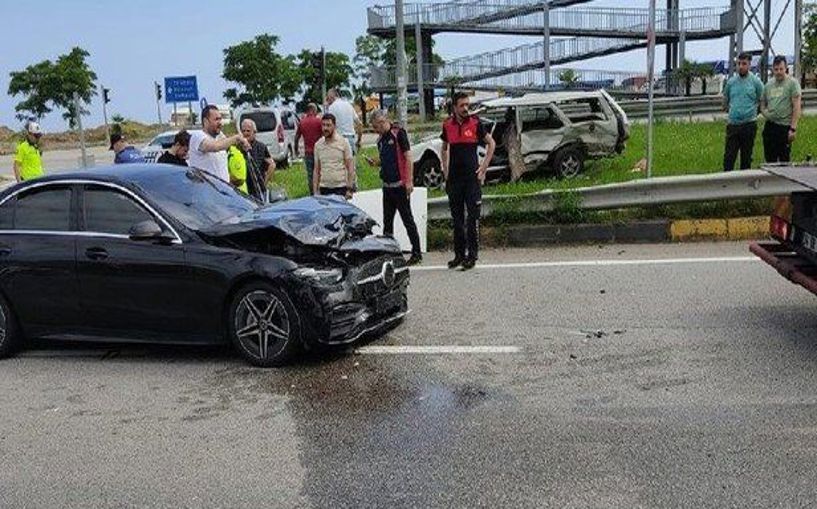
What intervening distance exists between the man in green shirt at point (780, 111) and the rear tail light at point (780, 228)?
198 inches

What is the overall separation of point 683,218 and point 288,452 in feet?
23.0

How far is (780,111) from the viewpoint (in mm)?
10883

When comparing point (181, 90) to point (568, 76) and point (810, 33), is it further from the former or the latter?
point (810, 33)

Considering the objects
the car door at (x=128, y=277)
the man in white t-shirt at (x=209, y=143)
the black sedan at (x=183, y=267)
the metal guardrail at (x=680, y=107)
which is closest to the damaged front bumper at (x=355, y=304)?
the black sedan at (x=183, y=267)

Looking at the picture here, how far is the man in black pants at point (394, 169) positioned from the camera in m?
9.34

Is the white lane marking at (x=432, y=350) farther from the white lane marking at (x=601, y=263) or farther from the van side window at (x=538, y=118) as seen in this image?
the van side window at (x=538, y=118)

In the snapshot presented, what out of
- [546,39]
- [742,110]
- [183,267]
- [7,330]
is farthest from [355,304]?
[546,39]

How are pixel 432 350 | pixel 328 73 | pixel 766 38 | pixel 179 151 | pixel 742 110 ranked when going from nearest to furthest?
1. pixel 432 350
2. pixel 179 151
3. pixel 742 110
4. pixel 766 38
5. pixel 328 73

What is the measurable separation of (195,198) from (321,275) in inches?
56.2

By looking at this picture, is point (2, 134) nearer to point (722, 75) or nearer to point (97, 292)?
point (722, 75)

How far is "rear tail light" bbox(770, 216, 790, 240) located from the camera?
6105 mm

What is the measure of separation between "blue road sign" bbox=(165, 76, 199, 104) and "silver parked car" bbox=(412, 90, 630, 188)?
92.8 feet

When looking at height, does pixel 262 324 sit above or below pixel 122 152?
below

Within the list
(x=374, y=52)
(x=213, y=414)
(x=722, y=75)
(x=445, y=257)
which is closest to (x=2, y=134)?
(x=374, y=52)
